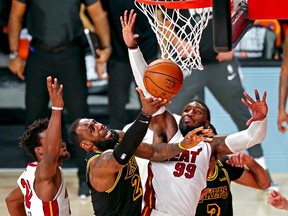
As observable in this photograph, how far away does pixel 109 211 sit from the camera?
507 cm

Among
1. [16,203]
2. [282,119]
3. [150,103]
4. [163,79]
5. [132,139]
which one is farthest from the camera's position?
[282,119]

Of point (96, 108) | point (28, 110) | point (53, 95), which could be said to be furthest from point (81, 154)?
point (53, 95)

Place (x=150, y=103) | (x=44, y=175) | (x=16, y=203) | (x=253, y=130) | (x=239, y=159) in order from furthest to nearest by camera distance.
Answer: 1. (x=16, y=203)
2. (x=239, y=159)
3. (x=253, y=130)
4. (x=44, y=175)
5. (x=150, y=103)

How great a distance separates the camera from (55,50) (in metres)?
7.49

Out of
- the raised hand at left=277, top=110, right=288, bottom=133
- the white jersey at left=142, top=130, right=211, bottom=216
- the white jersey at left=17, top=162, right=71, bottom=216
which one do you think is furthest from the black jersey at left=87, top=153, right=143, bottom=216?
the raised hand at left=277, top=110, right=288, bottom=133

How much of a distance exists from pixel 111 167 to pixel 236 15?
3.49 feet

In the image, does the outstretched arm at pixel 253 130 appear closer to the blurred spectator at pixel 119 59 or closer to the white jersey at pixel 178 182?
the white jersey at pixel 178 182

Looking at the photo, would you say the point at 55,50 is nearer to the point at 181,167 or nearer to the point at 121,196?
the point at 181,167

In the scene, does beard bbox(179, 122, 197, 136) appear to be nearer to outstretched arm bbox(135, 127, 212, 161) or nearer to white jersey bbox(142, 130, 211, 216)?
white jersey bbox(142, 130, 211, 216)

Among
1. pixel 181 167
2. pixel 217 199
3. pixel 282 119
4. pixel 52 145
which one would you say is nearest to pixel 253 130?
pixel 181 167

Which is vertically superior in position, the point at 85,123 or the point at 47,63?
the point at 85,123

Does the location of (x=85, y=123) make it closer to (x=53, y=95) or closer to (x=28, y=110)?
(x=53, y=95)

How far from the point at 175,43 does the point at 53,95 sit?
5.02ft

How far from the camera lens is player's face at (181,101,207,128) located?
5.49 meters
